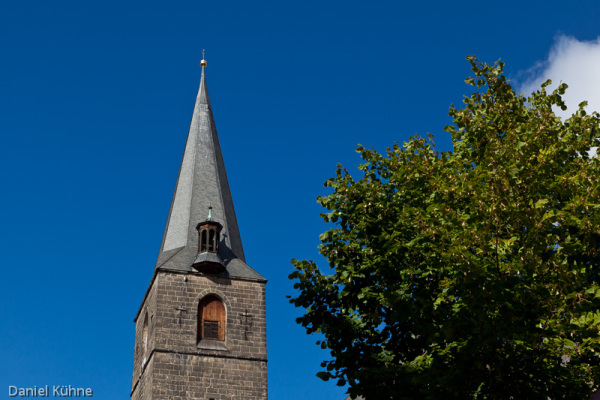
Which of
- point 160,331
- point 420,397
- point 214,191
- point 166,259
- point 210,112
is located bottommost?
point 420,397

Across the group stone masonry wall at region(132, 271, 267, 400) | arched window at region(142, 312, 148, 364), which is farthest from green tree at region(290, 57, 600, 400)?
arched window at region(142, 312, 148, 364)

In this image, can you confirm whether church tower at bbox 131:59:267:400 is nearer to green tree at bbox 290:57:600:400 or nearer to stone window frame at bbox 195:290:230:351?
stone window frame at bbox 195:290:230:351

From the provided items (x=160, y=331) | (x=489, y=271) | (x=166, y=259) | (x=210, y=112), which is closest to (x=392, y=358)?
(x=489, y=271)

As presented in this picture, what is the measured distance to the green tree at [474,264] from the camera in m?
11.2

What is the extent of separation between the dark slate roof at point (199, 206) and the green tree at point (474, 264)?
59.2 ft

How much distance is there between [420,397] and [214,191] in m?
24.9

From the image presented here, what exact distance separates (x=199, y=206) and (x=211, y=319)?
5.72m

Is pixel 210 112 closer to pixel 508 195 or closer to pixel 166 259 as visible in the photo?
pixel 166 259

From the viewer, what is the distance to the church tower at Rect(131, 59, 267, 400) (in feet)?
99.7

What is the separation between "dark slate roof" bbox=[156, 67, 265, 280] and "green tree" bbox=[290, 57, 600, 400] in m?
18.0

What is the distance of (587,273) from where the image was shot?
1262 centimetres

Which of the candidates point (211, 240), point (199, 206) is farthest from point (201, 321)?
point (199, 206)

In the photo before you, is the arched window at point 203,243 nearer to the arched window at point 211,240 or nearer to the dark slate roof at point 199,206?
the arched window at point 211,240

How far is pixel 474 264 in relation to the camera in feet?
37.2
